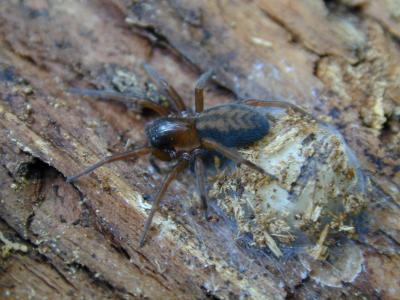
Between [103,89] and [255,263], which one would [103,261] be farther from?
[103,89]

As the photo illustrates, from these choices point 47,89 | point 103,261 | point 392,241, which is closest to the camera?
point 103,261

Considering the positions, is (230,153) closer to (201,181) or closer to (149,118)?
(201,181)

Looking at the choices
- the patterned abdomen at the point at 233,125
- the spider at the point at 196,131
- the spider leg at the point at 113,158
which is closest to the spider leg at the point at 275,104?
the spider at the point at 196,131

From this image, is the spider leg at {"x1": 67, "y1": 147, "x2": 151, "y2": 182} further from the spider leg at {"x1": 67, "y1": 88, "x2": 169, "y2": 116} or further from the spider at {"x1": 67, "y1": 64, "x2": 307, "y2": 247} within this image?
the spider leg at {"x1": 67, "y1": 88, "x2": 169, "y2": 116}

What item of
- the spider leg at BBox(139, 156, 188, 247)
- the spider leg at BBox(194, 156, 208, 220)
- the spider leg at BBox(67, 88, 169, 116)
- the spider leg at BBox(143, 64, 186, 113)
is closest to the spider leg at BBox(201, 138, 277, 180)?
the spider leg at BBox(194, 156, 208, 220)

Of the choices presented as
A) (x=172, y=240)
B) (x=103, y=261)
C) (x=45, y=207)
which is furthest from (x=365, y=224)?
(x=45, y=207)

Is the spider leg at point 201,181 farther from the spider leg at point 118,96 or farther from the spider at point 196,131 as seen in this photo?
the spider leg at point 118,96
